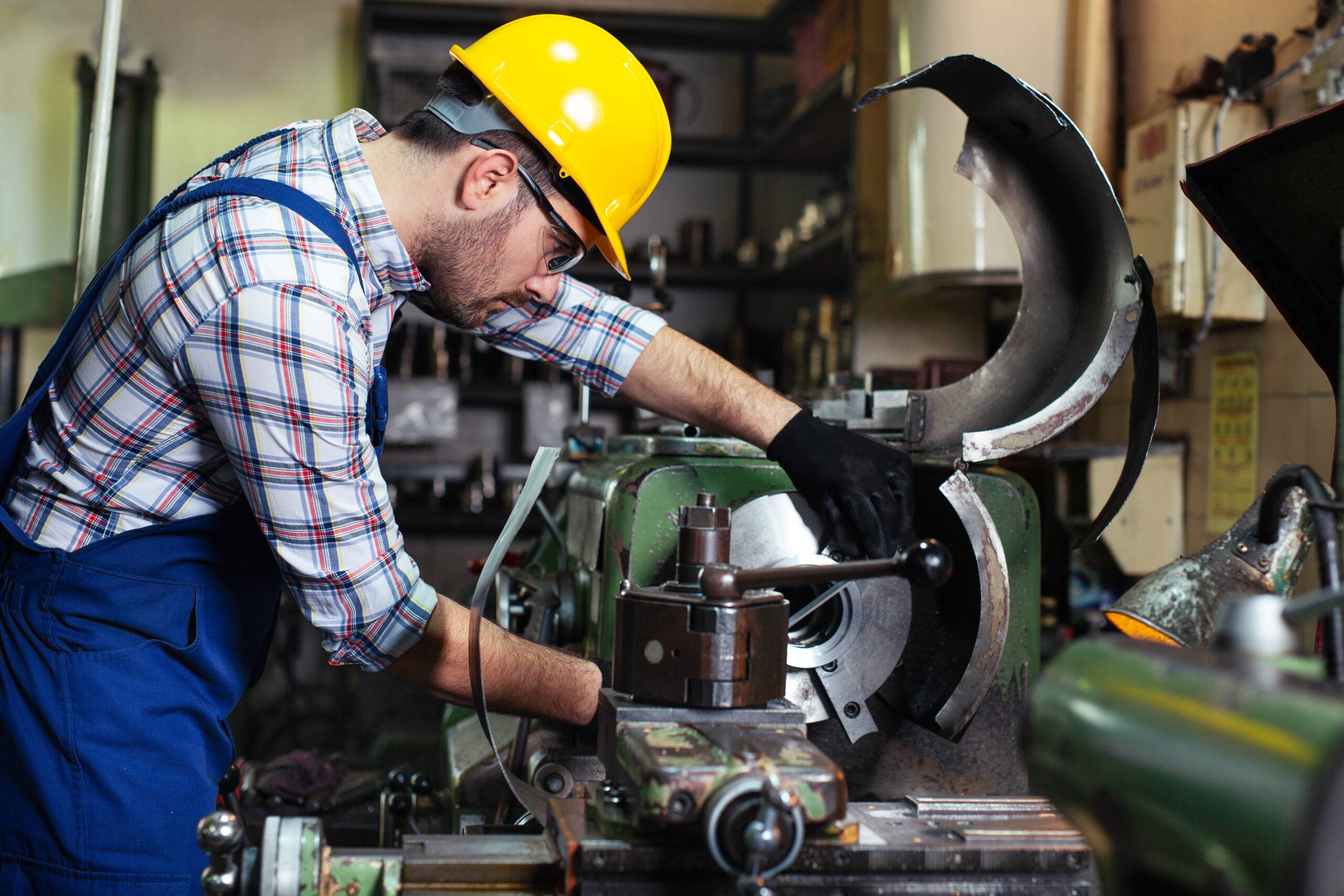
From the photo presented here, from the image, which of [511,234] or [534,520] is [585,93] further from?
[534,520]

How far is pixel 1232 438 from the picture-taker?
2266mm

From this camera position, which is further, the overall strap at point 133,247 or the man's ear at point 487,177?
the man's ear at point 487,177

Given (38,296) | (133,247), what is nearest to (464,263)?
(133,247)

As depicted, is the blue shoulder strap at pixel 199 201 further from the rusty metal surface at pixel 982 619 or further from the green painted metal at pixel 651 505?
the rusty metal surface at pixel 982 619

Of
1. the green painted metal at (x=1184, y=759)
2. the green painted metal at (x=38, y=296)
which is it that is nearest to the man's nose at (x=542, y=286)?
the green painted metal at (x=1184, y=759)

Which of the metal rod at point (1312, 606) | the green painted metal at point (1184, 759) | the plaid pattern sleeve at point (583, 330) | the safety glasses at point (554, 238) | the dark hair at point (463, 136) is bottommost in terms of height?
the green painted metal at point (1184, 759)

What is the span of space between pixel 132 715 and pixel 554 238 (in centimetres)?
65

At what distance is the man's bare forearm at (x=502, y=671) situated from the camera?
3.43 feet

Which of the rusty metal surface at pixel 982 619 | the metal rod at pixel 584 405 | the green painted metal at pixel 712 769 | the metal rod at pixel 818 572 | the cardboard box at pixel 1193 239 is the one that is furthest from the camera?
the cardboard box at pixel 1193 239

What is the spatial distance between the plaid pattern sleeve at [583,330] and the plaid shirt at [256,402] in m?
0.31

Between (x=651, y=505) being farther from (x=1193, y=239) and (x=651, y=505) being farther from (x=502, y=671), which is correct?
(x=1193, y=239)

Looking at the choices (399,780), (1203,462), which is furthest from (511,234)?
(1203,462)

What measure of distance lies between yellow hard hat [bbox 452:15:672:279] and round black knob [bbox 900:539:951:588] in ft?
2.04

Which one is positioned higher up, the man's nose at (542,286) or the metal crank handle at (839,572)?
the man's nose at (542,286)
